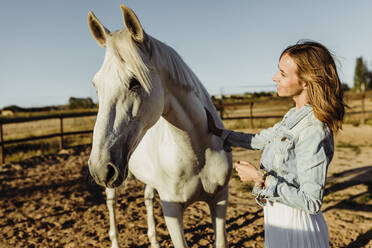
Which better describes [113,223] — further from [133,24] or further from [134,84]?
[133,24]

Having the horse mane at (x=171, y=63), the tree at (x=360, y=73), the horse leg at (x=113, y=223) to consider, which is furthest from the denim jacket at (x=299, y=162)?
the tree at (x=360, y=73)

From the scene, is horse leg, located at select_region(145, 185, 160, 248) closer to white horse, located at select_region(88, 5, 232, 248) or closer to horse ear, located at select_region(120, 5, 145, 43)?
white horse, located at select_region(88, 5, 232, 248)

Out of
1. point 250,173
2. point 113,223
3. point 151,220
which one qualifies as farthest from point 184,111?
point 113,223

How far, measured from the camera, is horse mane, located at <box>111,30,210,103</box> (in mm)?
1119

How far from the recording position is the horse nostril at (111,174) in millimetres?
1036

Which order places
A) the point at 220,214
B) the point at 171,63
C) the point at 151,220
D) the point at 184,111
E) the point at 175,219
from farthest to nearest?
the point at 151,220 < the point at 220,214 < the point at 175,219 < the point at 184,111 < the point at 171,63

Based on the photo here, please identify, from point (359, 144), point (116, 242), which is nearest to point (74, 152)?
point (116, 242)

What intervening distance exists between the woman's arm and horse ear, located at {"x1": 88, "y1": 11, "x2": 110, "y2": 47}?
3.56 ft

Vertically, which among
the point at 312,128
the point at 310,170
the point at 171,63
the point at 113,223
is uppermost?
the point at 171,63

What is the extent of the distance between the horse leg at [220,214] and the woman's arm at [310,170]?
2.90ft

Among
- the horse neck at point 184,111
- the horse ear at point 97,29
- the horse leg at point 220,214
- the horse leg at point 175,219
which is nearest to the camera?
the horse ear at point 97,29

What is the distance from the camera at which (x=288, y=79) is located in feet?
3.51

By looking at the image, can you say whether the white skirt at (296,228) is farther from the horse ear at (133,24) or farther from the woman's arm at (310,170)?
the horse ear at (133,24)

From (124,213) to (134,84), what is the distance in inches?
119
